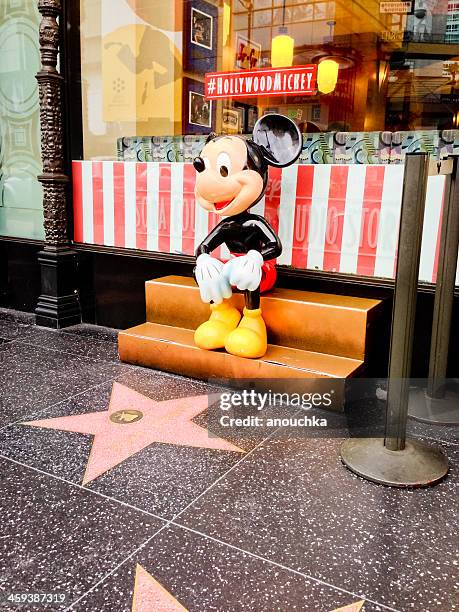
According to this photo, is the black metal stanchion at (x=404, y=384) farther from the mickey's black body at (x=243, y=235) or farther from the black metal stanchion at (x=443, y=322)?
the mickey's black body at (x=243, y=235)

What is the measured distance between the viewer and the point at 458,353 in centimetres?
251

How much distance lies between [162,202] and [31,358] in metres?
1.15

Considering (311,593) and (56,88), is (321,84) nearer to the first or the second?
(56,88)

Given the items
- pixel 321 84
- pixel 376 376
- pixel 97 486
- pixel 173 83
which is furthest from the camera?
pixel 173 83

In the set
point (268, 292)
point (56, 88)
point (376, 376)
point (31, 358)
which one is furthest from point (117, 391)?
point (56, 88)

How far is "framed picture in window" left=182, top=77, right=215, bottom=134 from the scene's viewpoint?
11.0 feet

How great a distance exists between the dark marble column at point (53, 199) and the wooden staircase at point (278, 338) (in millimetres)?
866

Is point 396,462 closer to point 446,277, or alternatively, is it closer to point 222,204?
point 446,277

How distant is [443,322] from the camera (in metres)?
2.27

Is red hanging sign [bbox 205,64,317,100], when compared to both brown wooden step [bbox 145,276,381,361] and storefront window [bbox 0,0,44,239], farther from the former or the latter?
storefront window [bbox 0,0,44,239]

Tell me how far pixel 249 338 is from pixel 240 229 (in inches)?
20.4

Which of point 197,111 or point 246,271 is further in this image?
point 197,111

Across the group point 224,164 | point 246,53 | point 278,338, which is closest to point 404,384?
A: point 278,338

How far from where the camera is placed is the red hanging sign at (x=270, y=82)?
114 inches
